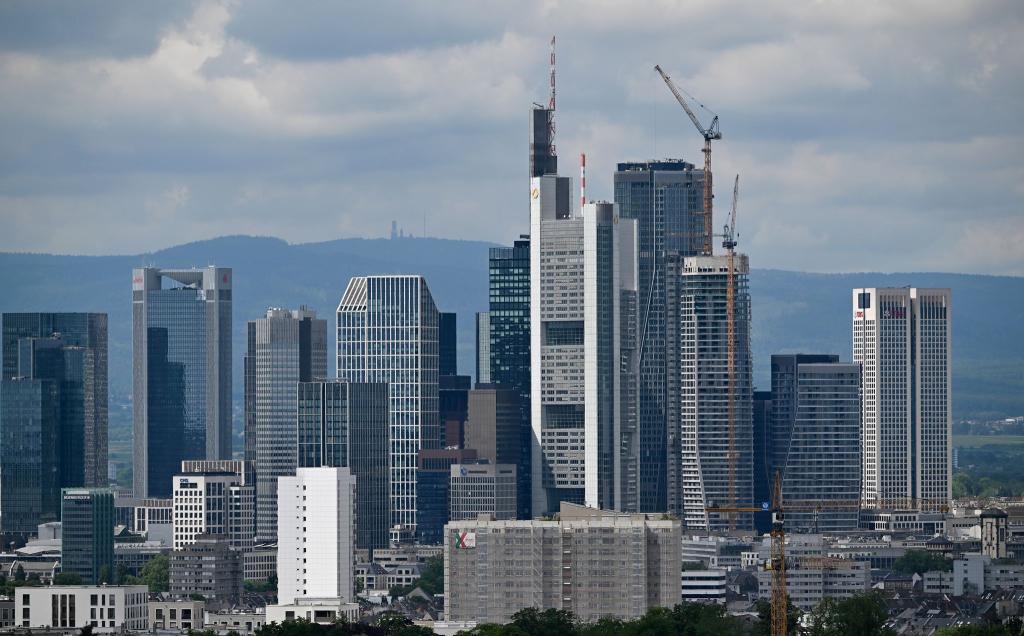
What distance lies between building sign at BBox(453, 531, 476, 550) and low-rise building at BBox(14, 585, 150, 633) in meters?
17.9

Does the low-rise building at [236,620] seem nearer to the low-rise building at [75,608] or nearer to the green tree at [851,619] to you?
the low-rise building at [75,608]

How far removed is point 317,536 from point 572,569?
21.1 metres

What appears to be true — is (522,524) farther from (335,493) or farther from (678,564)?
(335,493)

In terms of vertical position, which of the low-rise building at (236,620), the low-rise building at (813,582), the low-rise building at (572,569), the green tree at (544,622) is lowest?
the low-rise building at (236,620)

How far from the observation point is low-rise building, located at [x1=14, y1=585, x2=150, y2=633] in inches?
6102

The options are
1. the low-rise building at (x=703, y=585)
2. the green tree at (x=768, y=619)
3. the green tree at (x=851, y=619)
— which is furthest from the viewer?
the low-rise building at (x=703, y=585)

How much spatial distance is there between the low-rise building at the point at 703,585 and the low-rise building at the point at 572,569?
29.7 meters

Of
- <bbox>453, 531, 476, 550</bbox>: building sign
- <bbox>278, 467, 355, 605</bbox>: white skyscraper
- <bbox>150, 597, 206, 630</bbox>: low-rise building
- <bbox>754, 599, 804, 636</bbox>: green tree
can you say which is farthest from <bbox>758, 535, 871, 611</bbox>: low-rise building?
<bbox>453, 531, 476, 550</bbox>: building sign

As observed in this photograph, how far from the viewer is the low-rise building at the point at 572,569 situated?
150125 mm

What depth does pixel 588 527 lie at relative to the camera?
151500 mm

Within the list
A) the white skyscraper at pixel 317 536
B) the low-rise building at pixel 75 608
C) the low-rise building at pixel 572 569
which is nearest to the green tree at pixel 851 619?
the low-rise building at pixel 572 569

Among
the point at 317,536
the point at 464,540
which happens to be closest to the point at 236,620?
the point at 317,536

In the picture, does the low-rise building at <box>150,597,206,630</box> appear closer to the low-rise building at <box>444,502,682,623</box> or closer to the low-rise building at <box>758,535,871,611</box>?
the low-rise building at <box>444,502,682,623</box>

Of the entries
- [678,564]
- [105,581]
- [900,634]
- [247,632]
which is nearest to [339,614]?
[247,632]
